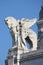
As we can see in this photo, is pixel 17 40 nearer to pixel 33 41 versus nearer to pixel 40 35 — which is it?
pixel 33 41

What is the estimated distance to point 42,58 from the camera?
34625 mm

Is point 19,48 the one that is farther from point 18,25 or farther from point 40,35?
point 40,35

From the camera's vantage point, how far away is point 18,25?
3631 cm

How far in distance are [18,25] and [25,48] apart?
1.67 metres

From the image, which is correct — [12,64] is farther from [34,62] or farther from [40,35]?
[40,35]

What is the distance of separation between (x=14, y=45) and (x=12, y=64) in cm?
140

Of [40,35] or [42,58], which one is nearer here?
[42,58]

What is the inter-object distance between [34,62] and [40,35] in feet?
77.1

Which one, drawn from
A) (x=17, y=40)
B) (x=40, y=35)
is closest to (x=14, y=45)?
(x=17, y=40)

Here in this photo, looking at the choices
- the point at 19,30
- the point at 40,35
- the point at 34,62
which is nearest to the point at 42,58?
the point at 34,62

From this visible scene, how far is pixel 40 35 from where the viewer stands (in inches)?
2297

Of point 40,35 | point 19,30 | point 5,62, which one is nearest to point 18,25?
point 19,30

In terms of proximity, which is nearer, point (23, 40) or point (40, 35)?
point (23, 40)

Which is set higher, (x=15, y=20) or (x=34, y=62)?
(x=15, y=20)
